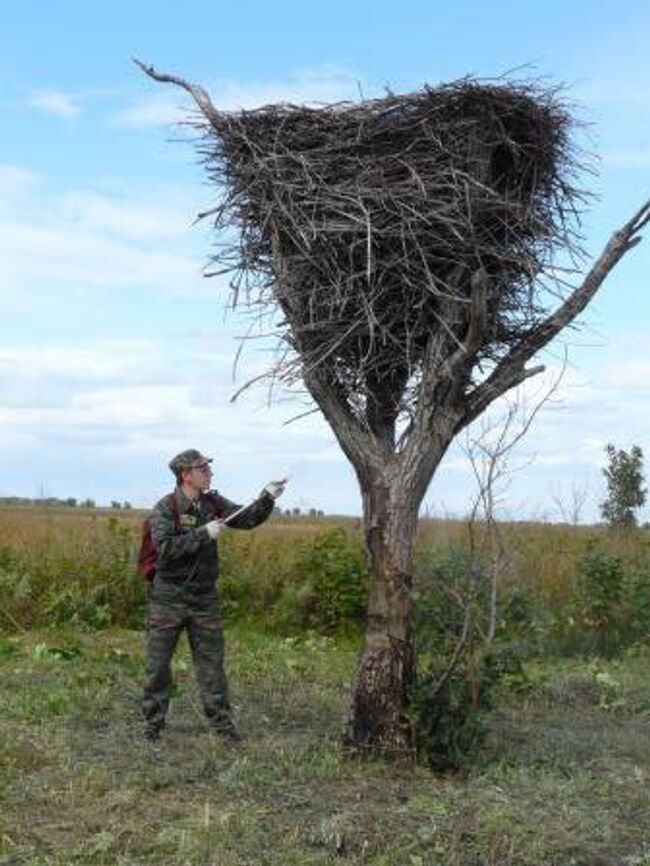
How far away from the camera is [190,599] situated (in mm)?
8789

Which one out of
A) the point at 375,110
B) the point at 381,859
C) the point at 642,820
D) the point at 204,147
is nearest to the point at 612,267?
the point at 375,110

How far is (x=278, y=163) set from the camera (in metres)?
8.88

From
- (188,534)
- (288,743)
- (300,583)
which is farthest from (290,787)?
(300,583)

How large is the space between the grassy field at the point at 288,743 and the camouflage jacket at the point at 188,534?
1069 mm

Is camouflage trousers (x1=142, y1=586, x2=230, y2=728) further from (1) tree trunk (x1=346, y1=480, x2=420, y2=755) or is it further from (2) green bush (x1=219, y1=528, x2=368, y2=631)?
(2) green bush (x1=219, y1=528, x2=368, y2=631)

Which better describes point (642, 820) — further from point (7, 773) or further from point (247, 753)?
point (7, 773)

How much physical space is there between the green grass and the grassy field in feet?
0.06

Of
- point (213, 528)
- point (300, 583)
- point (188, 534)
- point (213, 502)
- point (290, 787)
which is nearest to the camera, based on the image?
point (290, 787)

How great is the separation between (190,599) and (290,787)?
1.88 meters

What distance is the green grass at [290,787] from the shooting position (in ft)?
20.4

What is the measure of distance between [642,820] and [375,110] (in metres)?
4.88

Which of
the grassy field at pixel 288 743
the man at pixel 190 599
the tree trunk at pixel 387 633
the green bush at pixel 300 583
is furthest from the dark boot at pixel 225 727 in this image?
the green bush at pixel 300 583

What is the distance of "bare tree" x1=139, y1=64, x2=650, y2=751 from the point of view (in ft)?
27.4

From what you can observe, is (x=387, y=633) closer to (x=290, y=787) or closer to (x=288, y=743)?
(x=288, y=743)
